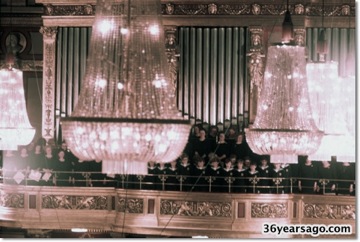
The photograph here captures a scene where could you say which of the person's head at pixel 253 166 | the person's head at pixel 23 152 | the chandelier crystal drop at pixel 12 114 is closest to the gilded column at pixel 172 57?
the person's head at pixel 253 166

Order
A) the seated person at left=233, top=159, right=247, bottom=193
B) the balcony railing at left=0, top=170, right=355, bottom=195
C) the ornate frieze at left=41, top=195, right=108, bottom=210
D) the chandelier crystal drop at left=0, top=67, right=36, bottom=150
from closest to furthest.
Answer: the chandelier crystal drop at left=0, top=67, right=36, bottom=150 → the seated person at left=233, top=159, right=247, bottom=193 → the balcony railing at left=0, top=170, right=355, bottom=195 → the ornate frieze at left=41, top=195, right=108, bottom=210

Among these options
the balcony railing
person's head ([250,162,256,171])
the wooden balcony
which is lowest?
the wooden balcony

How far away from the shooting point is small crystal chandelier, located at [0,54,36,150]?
1991 centimetres

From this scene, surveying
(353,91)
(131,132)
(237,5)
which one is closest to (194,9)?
(237,5)

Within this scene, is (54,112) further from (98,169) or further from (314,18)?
(314,18)

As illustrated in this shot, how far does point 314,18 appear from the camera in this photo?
21781mm

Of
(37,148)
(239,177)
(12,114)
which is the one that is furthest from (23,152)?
(239,177)

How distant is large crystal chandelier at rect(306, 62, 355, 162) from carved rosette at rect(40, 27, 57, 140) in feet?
18.3

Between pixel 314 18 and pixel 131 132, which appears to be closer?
pixel 131 132

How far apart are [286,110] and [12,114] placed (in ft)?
15.7

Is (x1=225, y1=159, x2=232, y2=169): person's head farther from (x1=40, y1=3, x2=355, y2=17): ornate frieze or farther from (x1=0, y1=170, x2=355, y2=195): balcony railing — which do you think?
(x1=40, y1=3, x2=355, y2=17): ornate frieze

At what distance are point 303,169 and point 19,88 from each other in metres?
4.21

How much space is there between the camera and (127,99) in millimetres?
14055

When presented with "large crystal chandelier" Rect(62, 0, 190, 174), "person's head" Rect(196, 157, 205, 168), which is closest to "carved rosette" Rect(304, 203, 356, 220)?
"person's head" Rect(196, 157, 205, 168)
